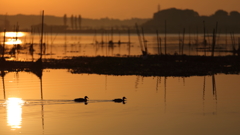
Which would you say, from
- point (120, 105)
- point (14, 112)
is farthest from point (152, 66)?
point (14, 112)

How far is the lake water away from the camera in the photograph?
1548 cm

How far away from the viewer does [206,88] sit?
2553 cm

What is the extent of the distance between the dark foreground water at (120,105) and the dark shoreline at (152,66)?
239 cm

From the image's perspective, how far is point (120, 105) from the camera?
2012 cm

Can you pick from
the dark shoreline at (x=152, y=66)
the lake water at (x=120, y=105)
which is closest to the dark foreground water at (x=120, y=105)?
the lake water at (x=120, y=105)

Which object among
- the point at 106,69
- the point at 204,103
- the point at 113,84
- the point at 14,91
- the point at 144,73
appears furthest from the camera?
the point at 106,69

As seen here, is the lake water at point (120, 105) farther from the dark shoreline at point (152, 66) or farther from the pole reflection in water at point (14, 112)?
the dark shoreline at point (152, 66)

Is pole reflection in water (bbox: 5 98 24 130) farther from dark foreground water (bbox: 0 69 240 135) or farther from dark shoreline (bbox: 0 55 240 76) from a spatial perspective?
dark shoreline (bbox: 0 55 240 76)

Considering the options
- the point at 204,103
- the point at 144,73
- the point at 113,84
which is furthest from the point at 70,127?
the point at 144,73

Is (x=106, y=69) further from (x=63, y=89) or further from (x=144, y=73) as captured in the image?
(x=63, y=89)

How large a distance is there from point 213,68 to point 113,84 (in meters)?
11.3

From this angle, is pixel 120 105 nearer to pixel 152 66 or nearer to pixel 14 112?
pixel 14 112

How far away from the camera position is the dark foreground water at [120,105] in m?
15.5

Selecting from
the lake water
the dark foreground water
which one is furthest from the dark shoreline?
the dark foreground water
